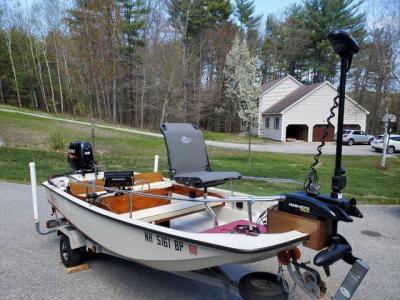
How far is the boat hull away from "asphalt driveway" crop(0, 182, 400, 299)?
531 mm

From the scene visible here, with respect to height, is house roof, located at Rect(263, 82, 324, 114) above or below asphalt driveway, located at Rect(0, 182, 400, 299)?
above

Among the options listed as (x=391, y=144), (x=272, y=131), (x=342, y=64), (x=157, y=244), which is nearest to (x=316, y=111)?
(x=272, y=131)

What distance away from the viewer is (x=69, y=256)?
12.4 feet

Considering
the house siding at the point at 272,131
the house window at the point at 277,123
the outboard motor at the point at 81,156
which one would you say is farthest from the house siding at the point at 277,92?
the outboard motor at the point at 81,156

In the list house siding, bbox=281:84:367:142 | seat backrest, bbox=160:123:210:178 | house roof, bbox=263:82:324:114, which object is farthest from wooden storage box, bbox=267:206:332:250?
house roof, bbox=263:82:324:114

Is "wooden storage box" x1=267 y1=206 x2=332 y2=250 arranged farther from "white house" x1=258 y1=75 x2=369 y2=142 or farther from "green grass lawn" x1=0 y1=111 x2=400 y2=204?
"white house" x1=258 y1=75 x2=369 y2=142

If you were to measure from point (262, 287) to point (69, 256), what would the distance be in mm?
2417

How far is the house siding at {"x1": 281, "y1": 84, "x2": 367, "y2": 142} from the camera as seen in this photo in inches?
1166

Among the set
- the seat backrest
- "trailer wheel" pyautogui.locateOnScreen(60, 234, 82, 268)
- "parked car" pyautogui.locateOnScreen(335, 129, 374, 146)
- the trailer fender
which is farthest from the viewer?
"parked car" pyautogui.locateOnScreen(335, 129, 374, 146)

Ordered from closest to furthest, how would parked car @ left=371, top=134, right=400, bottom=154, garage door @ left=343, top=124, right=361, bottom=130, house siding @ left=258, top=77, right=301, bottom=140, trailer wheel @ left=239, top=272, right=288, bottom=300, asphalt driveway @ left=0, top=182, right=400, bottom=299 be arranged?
trailer wheel @ left=239, top=272, right=288, bottom=300 → asphalt driveway @ left=0, top=182, right=400, bottom=299 → parked car @ left=371, top=134, right=400, bottom=154 → garage door @ left=343, top=124, right=361, bottom=130 → house siding @ left=258, top=77, right=301, bottom=140

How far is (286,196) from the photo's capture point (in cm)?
248

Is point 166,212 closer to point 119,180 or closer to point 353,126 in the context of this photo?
point 119,180

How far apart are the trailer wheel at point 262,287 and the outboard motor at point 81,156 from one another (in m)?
3.21

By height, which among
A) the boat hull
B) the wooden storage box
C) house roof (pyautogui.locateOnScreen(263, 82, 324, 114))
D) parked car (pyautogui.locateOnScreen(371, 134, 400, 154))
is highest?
house roof (pyautogui.locateOnScreen(263, 82, 324, 114))
